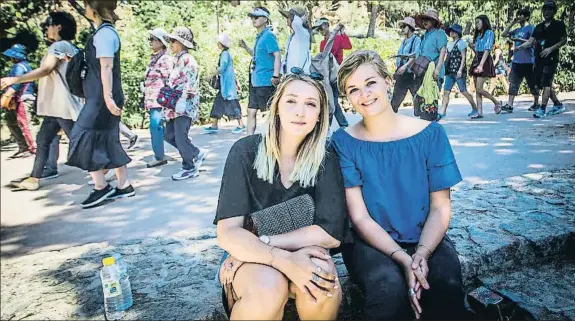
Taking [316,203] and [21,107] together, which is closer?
[316,203]

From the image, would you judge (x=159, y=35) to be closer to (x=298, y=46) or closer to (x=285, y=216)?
(x=298, y=46)

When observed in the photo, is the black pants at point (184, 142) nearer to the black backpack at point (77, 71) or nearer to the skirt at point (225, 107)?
the black backpack at point (77, 71)

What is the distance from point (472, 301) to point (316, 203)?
3.26 feet

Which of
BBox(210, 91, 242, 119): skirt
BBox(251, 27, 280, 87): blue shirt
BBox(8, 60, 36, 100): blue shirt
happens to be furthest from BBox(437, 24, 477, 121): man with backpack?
BBox(8, 60, 36, 100): blue shirt

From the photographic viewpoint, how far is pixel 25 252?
10.8ft

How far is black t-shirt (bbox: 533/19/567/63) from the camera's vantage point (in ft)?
23.1

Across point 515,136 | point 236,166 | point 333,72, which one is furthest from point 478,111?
point 236,166

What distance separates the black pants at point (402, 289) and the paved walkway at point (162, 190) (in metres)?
1.59

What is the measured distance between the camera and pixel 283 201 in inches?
80.8

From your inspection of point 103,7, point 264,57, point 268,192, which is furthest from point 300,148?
point 264,57

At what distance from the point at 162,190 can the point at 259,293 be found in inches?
128

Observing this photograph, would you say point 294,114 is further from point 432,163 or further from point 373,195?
point 432,163

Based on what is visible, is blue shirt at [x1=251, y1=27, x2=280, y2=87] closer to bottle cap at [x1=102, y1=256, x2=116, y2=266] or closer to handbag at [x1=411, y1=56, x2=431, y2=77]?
handbag at [x1=411, y1=56, x2=431, y2=77]

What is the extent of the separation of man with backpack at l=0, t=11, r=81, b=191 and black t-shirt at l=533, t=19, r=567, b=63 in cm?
721
